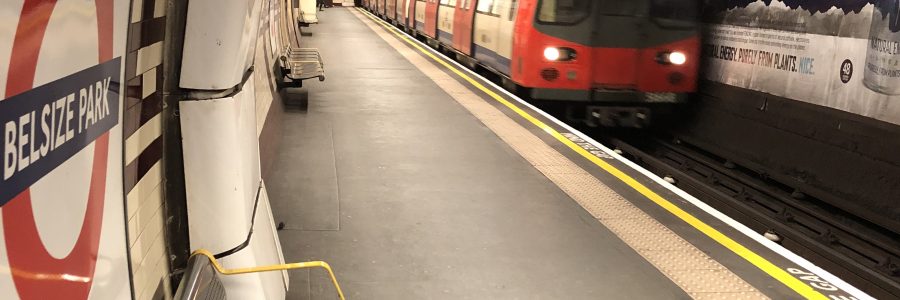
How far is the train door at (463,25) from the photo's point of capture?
11.0 meters

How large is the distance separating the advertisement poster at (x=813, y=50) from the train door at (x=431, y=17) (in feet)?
18.6

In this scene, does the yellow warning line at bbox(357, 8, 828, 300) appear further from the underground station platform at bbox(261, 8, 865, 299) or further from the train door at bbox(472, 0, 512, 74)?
the train door at bbox(472, 0, 512, 74)

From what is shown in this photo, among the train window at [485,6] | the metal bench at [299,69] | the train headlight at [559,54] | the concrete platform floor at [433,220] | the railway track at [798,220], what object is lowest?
the railway track at [798,220]

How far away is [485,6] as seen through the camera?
10.1 meters

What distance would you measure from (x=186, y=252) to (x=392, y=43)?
1235 centimetres

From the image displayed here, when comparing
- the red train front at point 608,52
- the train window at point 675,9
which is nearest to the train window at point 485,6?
the red train front at point 608,52

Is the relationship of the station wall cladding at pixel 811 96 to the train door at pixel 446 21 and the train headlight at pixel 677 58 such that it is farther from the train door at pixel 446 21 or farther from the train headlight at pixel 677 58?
the train door at pixel 446 21

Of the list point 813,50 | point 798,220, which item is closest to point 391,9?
point 813,50

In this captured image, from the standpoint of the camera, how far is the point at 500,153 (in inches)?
218

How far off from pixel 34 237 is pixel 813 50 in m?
7.77

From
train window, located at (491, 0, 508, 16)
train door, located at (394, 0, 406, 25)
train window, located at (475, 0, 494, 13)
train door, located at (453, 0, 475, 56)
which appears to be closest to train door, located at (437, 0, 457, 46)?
train door, located at (453, 0, 475, 56)

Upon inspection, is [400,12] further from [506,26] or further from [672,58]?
[672,58]

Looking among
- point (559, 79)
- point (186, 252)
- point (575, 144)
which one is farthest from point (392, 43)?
point (186, 252)

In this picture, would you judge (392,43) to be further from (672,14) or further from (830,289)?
(830,289)
